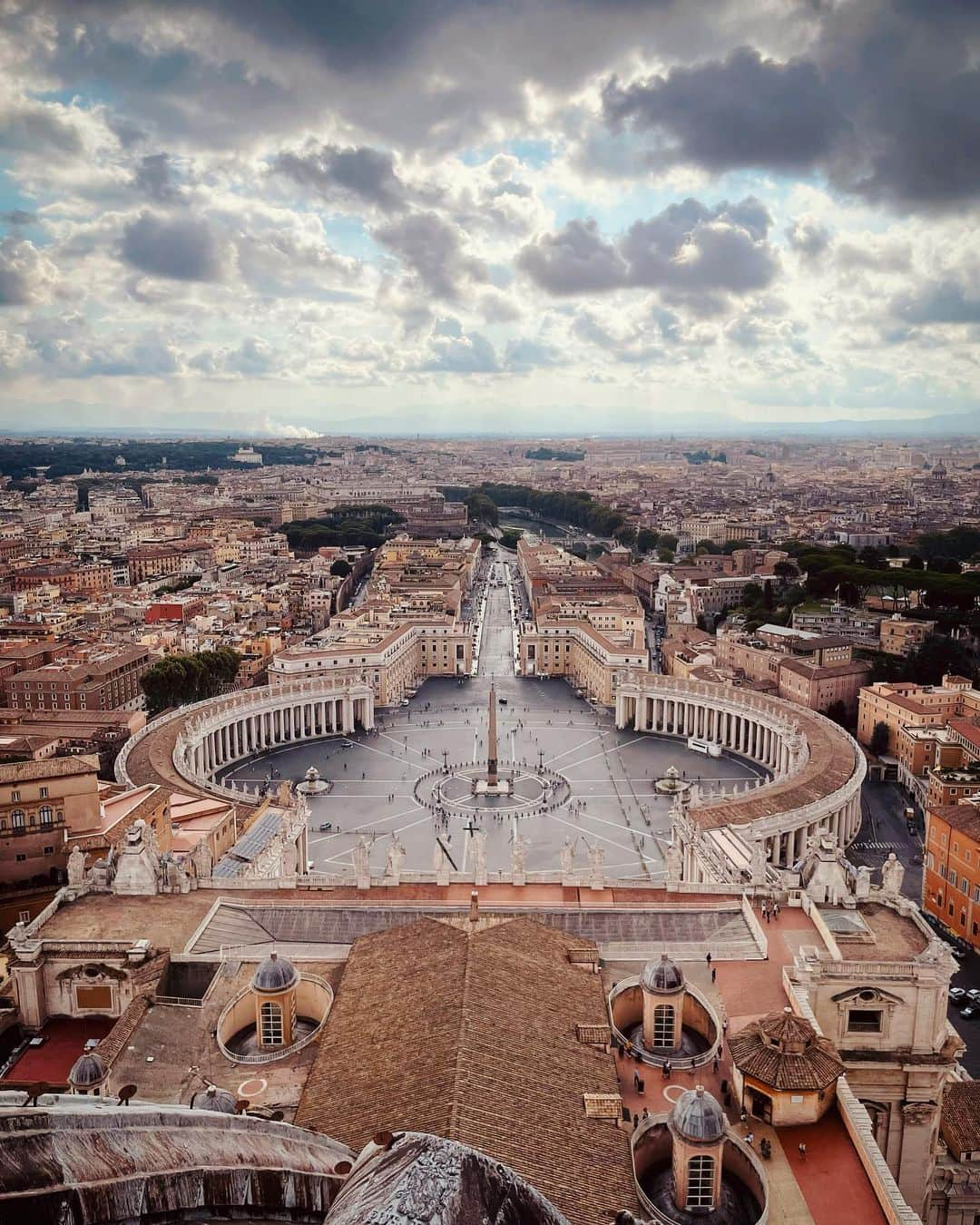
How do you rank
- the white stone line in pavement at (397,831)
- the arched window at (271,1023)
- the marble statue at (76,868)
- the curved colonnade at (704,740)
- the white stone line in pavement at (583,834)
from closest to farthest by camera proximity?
the arched window at (271,1023) < the marble statue at (76,868) < the curved colonnade at (704,740) < the white stone line in pavement at (397,831) < the white stone line in pavement at (583,834)

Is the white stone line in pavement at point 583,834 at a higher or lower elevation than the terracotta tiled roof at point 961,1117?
lower

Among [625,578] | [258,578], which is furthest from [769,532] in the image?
[258,578]

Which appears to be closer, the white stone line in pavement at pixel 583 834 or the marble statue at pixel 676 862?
the marble statue at pixel 676 862

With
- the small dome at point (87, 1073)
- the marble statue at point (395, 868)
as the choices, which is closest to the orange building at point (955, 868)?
the marble statue at point (395, 868)

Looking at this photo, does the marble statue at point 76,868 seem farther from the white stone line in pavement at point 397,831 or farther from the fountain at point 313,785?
the fountain at point 313,785

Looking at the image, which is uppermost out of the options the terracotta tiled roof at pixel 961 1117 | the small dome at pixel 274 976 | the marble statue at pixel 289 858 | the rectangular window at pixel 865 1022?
the small dome at pixel 274 976

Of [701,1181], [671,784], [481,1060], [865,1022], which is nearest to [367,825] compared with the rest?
[671,784]

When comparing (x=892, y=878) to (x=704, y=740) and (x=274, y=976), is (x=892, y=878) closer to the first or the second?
Answer: (x=274, y=976)
